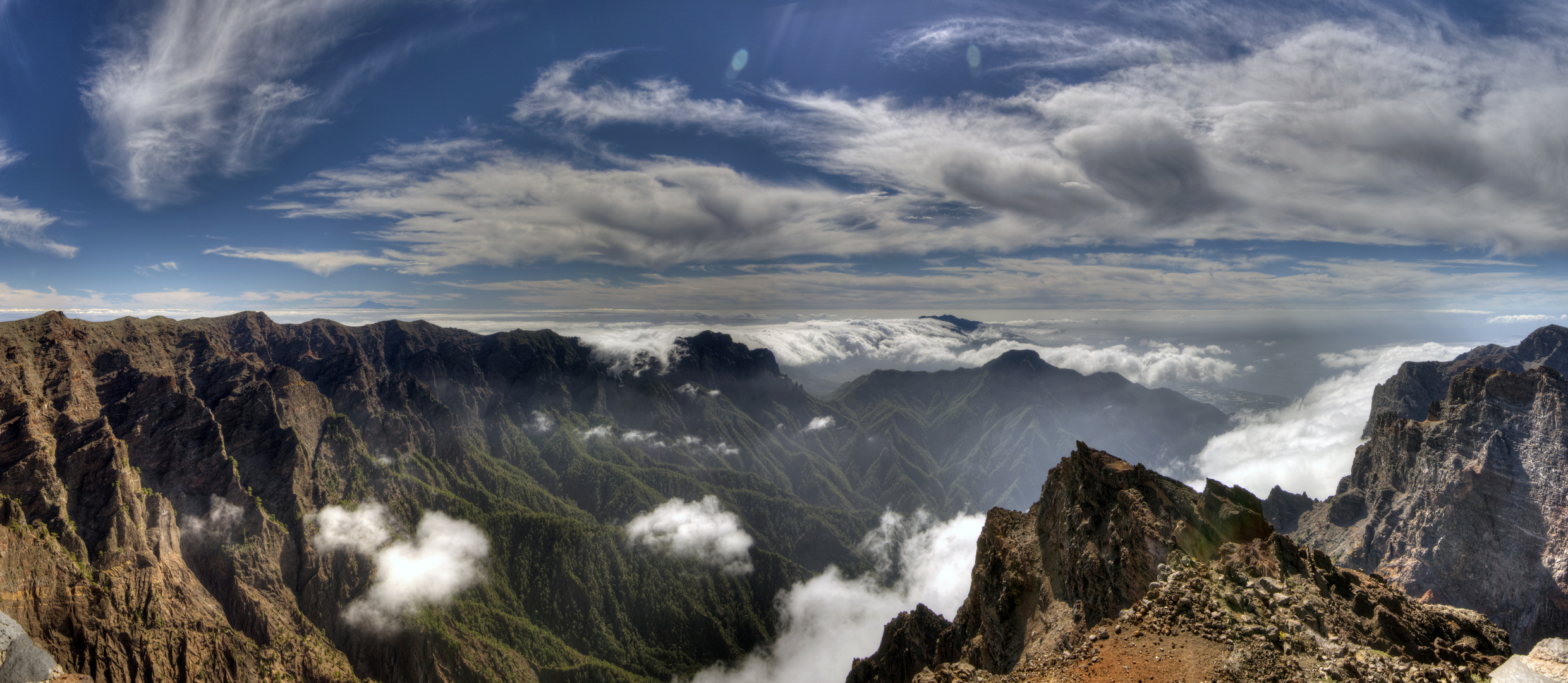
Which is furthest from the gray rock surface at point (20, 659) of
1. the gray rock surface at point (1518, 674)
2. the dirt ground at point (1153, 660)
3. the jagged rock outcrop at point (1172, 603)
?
the gray rock surface at point (1518, 674)

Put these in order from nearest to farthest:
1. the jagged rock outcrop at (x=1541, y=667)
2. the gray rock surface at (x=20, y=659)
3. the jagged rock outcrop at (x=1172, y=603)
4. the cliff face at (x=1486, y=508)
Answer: the jagged rock outcrop at (x=1541, y=667) → the jagged rock outcrop at (x=1172, y=603) → the gray rock surface at (x=20, y=659) → the cliff face at (x=1486, y=508)

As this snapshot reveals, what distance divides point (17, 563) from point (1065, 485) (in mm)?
134325

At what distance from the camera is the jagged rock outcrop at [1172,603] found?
69.2 ft

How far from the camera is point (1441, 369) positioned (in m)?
172

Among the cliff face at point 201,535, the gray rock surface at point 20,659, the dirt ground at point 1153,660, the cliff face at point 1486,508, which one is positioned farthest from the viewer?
the cliff face at point 201,535

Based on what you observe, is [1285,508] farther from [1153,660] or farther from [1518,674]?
[1153,660]

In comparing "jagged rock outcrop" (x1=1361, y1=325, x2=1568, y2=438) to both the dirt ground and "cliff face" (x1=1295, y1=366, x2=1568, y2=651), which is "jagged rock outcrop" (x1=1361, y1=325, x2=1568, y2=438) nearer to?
"cliff face" (x1=1295, y1=366, x2=1568, y2=651)

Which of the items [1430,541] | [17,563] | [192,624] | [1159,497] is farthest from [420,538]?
[1430,541]

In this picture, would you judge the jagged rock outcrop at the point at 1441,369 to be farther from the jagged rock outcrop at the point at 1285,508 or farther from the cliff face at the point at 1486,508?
the cliff face at the point at 1486,508

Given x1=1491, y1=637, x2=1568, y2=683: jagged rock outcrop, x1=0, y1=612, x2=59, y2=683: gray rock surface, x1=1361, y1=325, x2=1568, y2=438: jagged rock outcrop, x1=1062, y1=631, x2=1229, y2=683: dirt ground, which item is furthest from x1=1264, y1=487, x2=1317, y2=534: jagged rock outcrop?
x1=0, y1=612, x2=59, y2=683: gray rock surface

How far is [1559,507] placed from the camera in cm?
7662

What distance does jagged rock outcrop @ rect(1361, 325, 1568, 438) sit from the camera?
16550cm

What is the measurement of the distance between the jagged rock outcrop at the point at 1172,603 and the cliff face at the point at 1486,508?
255 feet

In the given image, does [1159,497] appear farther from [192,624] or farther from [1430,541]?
[192,624]
